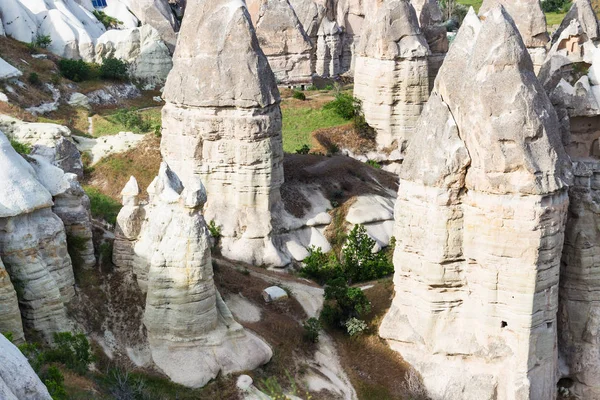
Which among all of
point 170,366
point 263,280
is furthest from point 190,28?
point 170,366

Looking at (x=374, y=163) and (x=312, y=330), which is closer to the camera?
(x=312, y=330)

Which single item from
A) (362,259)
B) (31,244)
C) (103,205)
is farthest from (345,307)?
(103,205)

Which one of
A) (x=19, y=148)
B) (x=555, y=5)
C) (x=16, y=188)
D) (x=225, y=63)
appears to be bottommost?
(x=16, y=188)

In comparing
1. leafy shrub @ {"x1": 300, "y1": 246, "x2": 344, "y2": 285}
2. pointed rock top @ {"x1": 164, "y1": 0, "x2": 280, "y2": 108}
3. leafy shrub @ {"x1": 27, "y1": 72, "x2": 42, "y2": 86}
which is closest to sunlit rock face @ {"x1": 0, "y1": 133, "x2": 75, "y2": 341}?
pointed rock top @ {"x1": 164, "y1": 0, "x2": 280, "y2": 108}

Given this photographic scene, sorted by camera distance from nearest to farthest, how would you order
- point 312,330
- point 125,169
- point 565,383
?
point 565,383 < point 312,330 < point 125,169

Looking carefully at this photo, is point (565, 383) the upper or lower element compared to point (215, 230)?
lower

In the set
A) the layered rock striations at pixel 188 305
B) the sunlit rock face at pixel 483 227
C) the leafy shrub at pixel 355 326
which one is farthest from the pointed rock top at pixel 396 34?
the layered rock striations at pixel 188 305

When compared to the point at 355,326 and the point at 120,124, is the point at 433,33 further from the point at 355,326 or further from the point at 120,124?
the point at 355,326
